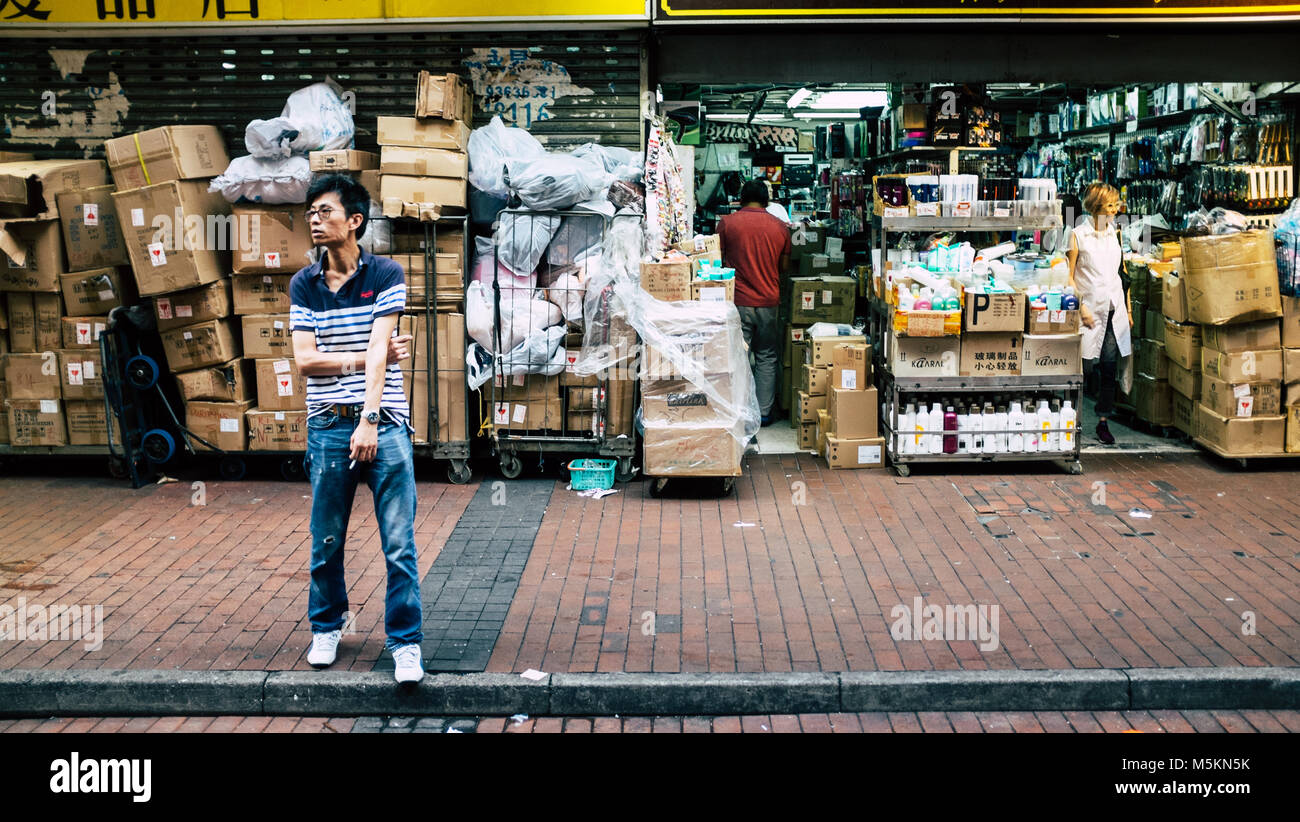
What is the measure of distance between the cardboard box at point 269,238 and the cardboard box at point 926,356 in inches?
173

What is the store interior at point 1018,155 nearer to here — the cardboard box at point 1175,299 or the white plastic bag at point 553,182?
the cardboard box at point 1175,299

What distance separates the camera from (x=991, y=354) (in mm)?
8469

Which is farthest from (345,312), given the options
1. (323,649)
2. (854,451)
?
(854,451)

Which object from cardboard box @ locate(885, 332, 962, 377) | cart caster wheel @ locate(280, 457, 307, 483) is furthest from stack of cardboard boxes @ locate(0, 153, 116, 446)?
cardboard box @ locate(885, 332, 962, 377)

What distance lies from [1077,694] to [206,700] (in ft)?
12.6

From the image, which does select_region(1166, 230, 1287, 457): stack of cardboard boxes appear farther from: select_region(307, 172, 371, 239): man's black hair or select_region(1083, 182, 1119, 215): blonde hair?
select_region(307, 172, 371, 239): man's black hair

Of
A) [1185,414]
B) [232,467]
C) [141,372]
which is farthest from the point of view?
[1185,414]

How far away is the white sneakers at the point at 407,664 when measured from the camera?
4965 mm

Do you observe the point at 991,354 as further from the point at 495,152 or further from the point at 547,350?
the point at 495,152

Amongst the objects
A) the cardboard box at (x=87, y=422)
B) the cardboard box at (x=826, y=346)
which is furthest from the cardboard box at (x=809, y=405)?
the cardboard box at (x=87, y=422)

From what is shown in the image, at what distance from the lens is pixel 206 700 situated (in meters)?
5.02

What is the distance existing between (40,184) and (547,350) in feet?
12.7
